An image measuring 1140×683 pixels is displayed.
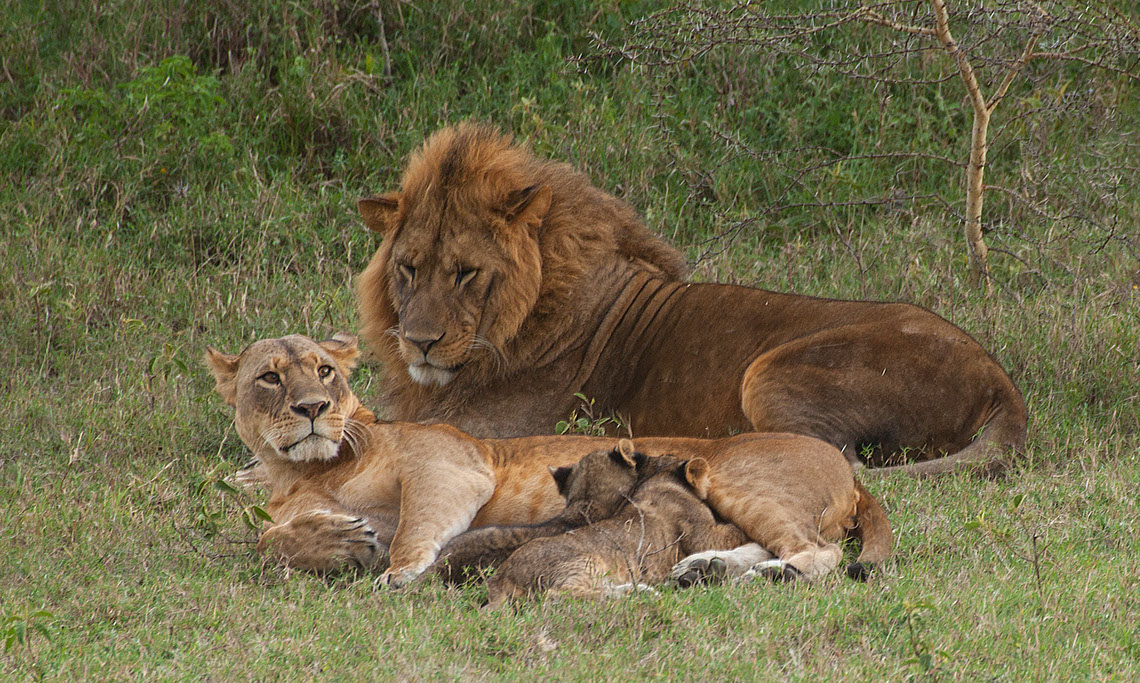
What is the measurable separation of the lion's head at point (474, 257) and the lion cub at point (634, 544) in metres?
1.63

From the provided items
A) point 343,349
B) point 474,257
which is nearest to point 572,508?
point 343,349

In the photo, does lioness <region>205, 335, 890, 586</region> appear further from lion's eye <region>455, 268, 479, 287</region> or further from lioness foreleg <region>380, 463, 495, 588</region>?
lion's eye <region>455, 268, 479, 287</region>

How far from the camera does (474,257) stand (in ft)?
19.6

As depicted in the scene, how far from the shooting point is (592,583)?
4.02m

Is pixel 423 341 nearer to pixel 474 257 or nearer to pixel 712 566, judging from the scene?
pixel 474 257

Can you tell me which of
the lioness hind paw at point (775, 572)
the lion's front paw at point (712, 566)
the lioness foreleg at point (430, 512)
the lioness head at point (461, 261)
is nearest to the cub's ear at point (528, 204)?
the lioness head at point (461, 261)

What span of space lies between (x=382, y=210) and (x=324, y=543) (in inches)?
86.5

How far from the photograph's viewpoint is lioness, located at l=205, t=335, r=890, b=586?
4422 mm

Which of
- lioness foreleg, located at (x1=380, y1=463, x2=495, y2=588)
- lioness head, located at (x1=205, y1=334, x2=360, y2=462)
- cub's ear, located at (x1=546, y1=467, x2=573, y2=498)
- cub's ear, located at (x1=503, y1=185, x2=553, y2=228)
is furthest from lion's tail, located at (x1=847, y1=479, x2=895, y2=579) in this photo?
cub's ear, located at (x1=503, y1=185, x2=553, y2=228)

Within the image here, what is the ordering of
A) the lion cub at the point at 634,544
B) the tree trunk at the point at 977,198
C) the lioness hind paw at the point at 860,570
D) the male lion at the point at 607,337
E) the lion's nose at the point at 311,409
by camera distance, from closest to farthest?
the lion cub at the point at 634,544 → the lioness hind paw at the point at 860,570 → the lion's nose at the point at 311,409 → the male lion at the point at 607,337 → the tree trunk at the point at 977,198

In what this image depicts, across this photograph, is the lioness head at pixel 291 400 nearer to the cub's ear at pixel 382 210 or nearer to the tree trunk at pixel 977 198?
the cub's ear at pixel 382 210

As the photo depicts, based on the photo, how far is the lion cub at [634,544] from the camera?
158 inches

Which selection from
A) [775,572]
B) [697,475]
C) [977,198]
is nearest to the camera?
[775,572]

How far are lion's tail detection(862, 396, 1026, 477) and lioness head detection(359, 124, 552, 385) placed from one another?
170 cm
